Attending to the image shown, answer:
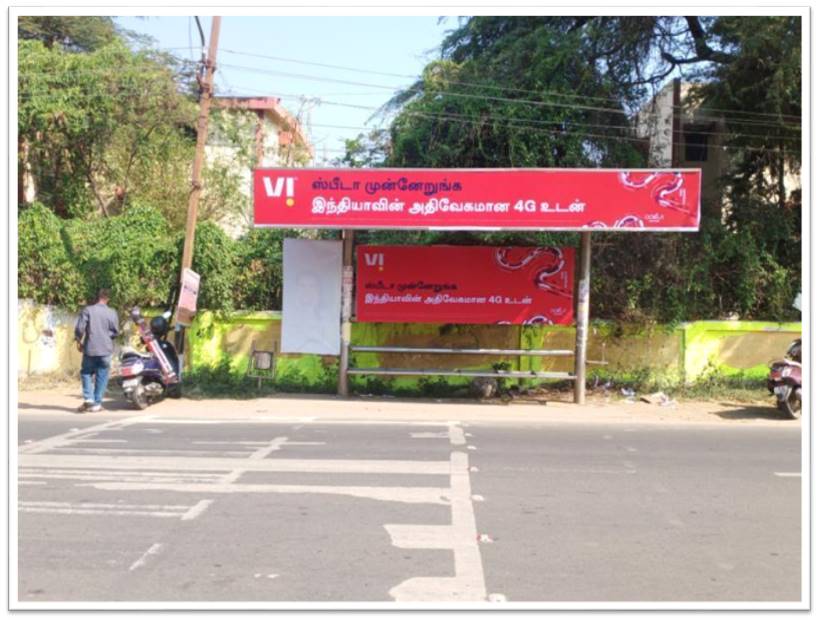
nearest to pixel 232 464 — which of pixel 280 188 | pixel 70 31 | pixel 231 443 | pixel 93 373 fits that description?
pixel 231 443

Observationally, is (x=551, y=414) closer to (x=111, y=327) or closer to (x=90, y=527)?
(x=111, y=327)

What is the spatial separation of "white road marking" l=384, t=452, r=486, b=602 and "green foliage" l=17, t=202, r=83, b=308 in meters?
10.9

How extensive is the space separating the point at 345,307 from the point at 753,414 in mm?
7156

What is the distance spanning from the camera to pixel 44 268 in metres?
15.5

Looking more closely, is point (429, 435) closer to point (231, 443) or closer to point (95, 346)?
point (231, 443)

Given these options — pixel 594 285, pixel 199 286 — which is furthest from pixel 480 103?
pixel 199 286

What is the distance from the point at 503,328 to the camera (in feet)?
49.8

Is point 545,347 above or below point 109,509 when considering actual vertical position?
above

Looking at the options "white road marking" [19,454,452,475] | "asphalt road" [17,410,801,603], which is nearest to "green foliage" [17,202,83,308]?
"asphalt road" [17,410,801,603]

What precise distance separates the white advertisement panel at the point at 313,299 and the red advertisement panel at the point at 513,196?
145 cm

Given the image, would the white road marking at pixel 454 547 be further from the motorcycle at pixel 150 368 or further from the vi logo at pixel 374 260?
the vi logo at pixel 374 260

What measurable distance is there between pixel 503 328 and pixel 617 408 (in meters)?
2.87

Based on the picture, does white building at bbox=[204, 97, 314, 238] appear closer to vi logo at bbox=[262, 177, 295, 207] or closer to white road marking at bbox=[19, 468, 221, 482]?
vi logo at bbox=[262, 177, 295, 207]

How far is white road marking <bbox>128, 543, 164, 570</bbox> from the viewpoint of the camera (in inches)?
198
